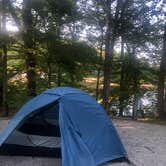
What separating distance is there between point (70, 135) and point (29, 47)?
6.62 metres

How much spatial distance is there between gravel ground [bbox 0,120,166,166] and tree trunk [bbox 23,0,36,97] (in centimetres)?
279

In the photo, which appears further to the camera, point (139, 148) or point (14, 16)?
point (14, 16)

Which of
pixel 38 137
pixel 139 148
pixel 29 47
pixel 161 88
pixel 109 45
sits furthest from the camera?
pixel 109 45

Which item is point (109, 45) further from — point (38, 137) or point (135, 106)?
point (38, 137)

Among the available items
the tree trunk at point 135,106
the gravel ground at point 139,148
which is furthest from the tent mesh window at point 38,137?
the tree trunk at point 135,106

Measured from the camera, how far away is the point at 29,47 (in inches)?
416

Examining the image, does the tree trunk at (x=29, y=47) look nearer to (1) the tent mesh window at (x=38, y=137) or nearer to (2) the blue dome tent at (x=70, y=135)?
(1) the tent mesh window at (x=38, y=137)

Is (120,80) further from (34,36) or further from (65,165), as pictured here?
(65,165)

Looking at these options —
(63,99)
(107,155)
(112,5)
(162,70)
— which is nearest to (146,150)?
(107,155)

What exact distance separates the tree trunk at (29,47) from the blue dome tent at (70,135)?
16.7 feet

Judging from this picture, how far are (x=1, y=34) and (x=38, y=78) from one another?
2529mm

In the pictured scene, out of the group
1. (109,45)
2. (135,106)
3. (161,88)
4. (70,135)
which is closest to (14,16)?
(109,45)

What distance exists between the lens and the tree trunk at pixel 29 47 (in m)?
10.4

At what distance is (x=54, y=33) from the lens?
10.6m
